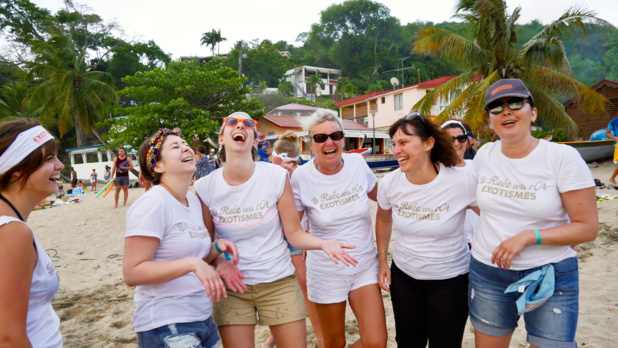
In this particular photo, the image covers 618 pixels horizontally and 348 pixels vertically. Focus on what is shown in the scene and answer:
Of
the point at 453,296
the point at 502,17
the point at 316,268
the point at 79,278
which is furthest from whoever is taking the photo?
the point at 502,17

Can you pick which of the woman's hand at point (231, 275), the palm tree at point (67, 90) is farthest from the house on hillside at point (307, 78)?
the woman's hand at point (231, 275)

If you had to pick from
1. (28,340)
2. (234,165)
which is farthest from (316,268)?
(28,340)

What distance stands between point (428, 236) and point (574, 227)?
2.92ft

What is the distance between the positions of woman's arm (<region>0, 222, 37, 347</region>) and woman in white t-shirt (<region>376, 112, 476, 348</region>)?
2.20 meters

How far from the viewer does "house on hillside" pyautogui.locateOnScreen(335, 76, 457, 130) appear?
35.1m

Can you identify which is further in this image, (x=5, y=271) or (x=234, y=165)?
(x=234, y=165)

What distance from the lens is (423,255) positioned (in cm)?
268

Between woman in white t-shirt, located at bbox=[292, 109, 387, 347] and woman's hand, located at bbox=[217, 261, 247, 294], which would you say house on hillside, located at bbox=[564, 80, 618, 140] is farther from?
woman's hand, located at bbox=[217, 261, 247, 294]

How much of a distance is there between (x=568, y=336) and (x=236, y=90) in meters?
24.6

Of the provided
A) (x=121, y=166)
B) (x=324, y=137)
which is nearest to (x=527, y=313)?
(x=324, y=137)

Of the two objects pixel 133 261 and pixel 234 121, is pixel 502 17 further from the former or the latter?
pixel 133 261

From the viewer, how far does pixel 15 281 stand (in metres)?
1.45

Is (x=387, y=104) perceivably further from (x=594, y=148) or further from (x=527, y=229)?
(x=527, y=229)

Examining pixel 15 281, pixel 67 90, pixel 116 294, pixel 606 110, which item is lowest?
pixel 116 294
